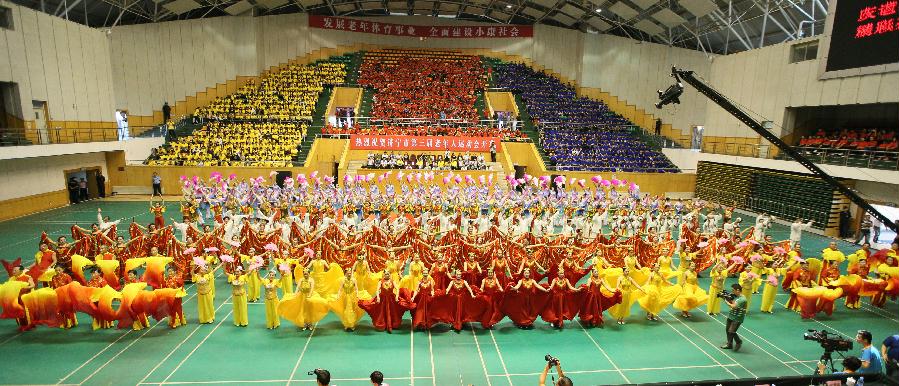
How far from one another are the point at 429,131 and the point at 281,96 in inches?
489

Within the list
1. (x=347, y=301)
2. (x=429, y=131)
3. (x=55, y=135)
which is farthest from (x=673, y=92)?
(x=55, y=135)

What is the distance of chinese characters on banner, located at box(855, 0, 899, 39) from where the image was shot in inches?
574

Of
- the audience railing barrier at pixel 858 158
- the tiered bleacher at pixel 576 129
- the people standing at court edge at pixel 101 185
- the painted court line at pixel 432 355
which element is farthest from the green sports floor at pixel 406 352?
the tiered bleacher at pixel 576 129

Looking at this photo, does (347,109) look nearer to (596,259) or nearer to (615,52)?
(615,52)

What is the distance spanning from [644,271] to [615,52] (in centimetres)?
3140

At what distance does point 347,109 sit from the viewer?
35.1 metres

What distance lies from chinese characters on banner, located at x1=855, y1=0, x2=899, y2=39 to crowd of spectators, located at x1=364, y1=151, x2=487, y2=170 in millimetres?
16710

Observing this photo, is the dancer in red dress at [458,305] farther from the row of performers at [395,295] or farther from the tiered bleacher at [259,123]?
the tiered bleacher at [259,123]

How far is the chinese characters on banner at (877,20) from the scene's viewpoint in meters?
14.6

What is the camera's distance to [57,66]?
68.5 feet

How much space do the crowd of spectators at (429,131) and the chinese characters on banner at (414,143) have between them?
884 millimetres

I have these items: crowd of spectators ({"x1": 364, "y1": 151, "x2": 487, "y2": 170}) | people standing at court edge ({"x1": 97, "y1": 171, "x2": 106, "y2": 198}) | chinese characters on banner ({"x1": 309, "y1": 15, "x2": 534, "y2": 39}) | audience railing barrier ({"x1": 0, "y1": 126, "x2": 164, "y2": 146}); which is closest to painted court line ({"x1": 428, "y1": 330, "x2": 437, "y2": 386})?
crowd of spectators ({"x1": 364, "y1": 151, "x2": 487, "y2": 170})

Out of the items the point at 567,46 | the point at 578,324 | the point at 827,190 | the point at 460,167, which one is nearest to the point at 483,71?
the point at 567,46

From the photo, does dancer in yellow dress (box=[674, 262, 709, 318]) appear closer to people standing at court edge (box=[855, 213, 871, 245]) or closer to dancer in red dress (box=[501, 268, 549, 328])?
dancer in red dress (box=[501, 268, 549, 328])
